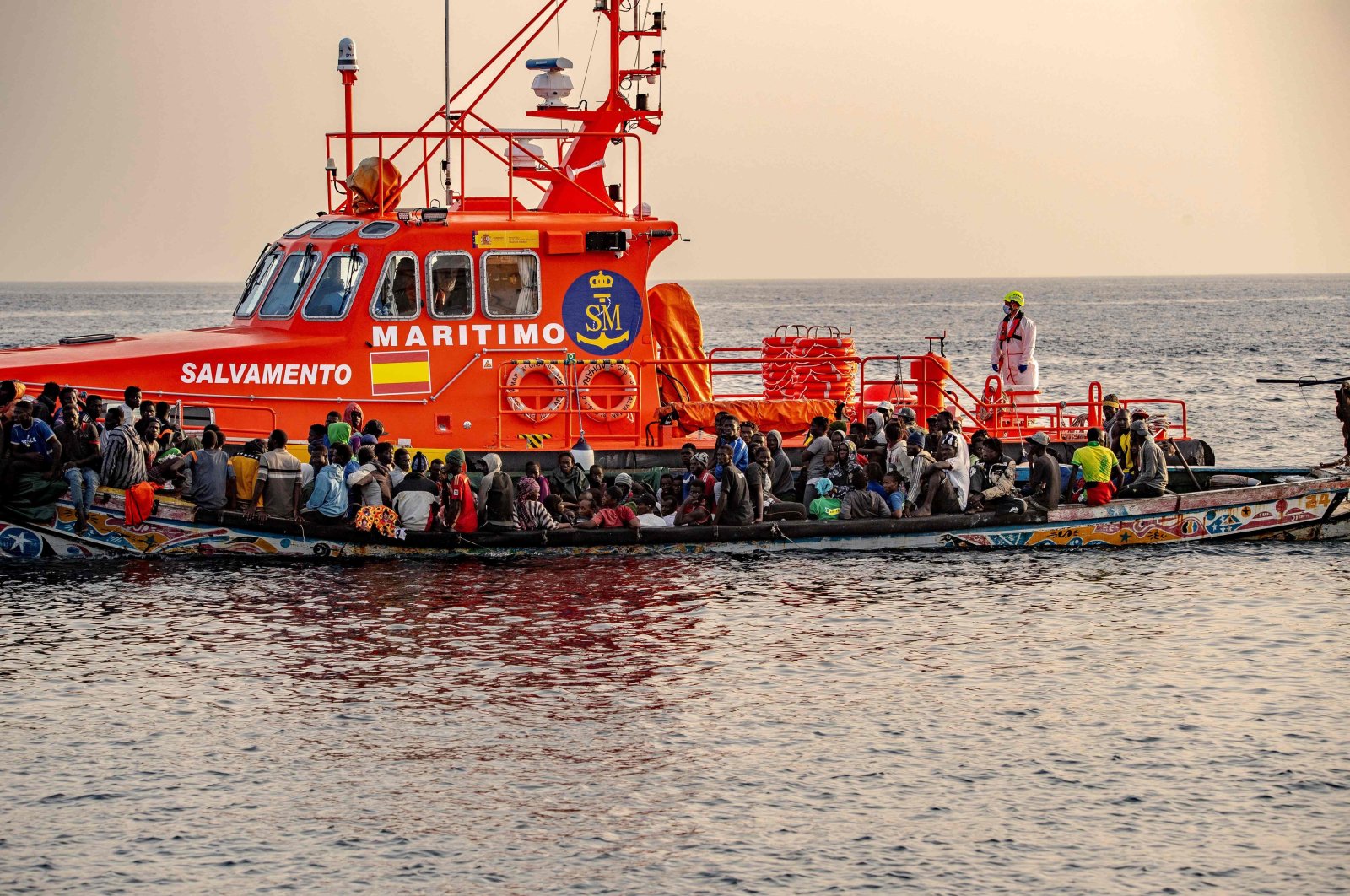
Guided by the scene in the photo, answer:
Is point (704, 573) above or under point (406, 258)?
under

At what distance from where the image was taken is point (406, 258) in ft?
55.9

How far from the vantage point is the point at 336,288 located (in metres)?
17.0

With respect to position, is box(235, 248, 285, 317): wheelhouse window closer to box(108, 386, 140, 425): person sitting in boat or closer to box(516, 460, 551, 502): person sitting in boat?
box(108, 386, 140, 425): person sitting in boat

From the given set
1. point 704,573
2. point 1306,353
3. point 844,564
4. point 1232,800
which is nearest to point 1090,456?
point 844,564

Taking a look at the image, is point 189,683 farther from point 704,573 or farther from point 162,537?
point 704,573

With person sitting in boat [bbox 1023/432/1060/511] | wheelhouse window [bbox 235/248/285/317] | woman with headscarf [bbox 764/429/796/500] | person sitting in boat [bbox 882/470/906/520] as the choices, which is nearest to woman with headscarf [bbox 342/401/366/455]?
wheelhouse window [bbox 235/248/285/317]

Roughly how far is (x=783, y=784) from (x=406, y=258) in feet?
26.7

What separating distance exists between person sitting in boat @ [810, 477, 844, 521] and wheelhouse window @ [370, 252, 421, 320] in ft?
15.0

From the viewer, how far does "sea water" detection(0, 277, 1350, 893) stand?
9.76 m

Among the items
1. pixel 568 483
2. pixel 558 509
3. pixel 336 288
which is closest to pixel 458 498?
pixel 558 509

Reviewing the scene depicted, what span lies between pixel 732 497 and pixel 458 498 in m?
2.76

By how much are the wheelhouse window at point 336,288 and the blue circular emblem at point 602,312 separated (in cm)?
218

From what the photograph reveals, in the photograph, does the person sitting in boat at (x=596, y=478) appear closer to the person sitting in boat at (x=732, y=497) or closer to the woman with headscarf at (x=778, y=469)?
the person sitting in boat at (x=732, y=497)

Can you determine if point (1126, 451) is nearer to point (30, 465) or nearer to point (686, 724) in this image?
point (686, 724)
